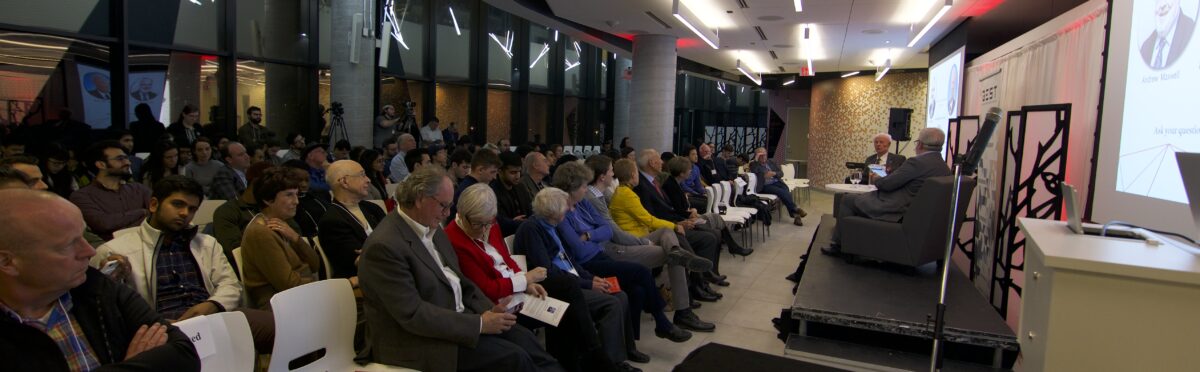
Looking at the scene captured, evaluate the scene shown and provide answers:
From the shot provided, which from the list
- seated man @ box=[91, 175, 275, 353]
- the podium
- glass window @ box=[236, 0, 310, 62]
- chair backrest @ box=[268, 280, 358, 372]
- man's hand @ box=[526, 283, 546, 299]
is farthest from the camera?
glass window @ box=[236, 0, 310, 62]

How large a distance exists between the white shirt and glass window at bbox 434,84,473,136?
10711 mm

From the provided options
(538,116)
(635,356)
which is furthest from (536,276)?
(538,116)

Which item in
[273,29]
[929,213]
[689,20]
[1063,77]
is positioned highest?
[689,20]

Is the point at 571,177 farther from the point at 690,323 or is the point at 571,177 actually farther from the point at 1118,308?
the point at 1118,308

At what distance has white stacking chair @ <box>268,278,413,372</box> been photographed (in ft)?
7.84

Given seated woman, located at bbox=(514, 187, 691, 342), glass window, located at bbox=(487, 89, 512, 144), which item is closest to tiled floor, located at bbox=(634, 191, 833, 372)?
seated woman, located at bbox=(514, 187, 691, 342)

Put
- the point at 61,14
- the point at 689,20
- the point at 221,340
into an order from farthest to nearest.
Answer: the point at 689,20
the point at 61,14
the point at 221,340

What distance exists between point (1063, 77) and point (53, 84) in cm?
956

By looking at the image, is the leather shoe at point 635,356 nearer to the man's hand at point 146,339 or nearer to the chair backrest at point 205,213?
the man's hand at point 146,339

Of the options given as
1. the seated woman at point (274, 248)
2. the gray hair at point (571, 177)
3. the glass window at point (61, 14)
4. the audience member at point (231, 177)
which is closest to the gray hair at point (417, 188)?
the seated woman at point (274, 248)

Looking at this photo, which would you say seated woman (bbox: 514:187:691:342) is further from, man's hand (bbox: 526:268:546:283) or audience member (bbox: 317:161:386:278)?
audience member (bbox: 317:161:386:278)

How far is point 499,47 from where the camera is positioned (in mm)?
14914

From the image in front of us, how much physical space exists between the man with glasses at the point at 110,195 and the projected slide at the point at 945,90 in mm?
8113

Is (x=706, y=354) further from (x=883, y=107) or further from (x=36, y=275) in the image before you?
(x=883, y=107)
